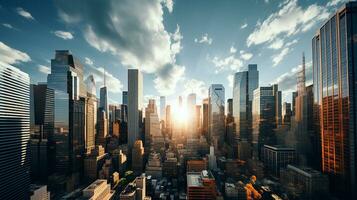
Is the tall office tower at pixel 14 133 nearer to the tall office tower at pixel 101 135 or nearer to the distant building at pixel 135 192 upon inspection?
the distant building at pixel 135 192

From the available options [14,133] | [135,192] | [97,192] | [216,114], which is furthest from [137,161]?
[216,114]

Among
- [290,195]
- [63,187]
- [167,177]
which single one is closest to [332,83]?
[290,195]

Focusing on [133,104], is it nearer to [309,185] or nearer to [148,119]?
[148,119]

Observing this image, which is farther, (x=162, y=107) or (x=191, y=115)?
(x=162, y=107)

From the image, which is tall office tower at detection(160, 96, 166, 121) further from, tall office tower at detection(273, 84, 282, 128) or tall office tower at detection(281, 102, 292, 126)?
tall office tower at detection(281, 102, 292, 126)

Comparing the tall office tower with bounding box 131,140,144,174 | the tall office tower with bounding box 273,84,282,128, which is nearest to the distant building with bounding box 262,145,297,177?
the tall office tower with bounding box 273,84,282,128

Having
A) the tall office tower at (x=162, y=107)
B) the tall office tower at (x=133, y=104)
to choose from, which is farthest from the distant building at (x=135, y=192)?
the tall office tower at (x=162, y=107)

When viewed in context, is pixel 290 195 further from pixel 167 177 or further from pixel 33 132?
pixel 33 132
